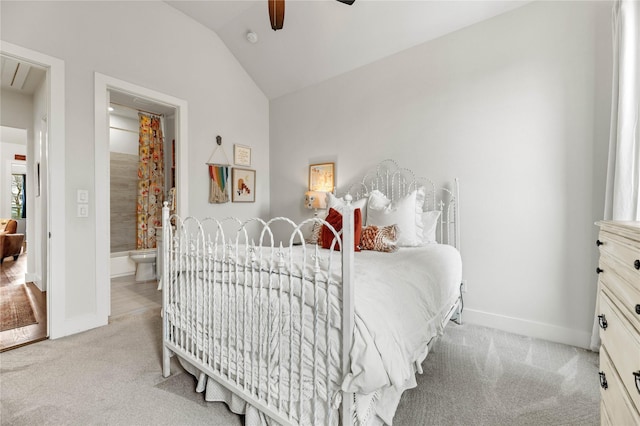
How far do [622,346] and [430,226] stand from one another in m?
1.91

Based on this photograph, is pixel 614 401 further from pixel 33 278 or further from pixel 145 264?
pixel 33 278

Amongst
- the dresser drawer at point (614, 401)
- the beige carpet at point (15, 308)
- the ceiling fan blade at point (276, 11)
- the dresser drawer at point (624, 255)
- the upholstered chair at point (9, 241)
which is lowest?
the beige carpet at point (15, 308)

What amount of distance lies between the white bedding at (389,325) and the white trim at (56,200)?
4.47 ft

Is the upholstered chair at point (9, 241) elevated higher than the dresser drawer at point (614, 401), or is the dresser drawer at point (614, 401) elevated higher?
the dresser drawer at point (614, 401)

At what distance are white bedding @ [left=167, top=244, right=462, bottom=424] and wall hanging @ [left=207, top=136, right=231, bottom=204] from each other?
204cm

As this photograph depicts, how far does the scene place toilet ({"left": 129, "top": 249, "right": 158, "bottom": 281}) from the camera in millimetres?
4207

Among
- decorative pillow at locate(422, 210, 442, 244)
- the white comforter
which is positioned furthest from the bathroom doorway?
the white comforter

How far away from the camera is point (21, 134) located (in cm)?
608

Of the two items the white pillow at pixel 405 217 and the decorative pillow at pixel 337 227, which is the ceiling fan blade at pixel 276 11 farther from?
the white pillow at pixel 405 217

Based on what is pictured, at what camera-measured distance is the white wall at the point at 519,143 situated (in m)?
2.22

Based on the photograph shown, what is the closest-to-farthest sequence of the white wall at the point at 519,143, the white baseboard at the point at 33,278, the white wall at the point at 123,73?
1. the white wall at the point at 519,143
2. the white wall at the point at 123,73
3. the white baseboard at the point at 33,278

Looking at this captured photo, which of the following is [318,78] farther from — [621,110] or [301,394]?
[301,394]

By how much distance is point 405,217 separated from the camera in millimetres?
2541

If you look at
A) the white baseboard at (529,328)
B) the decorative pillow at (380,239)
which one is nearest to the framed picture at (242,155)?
the decorative pillow at (380,239)
